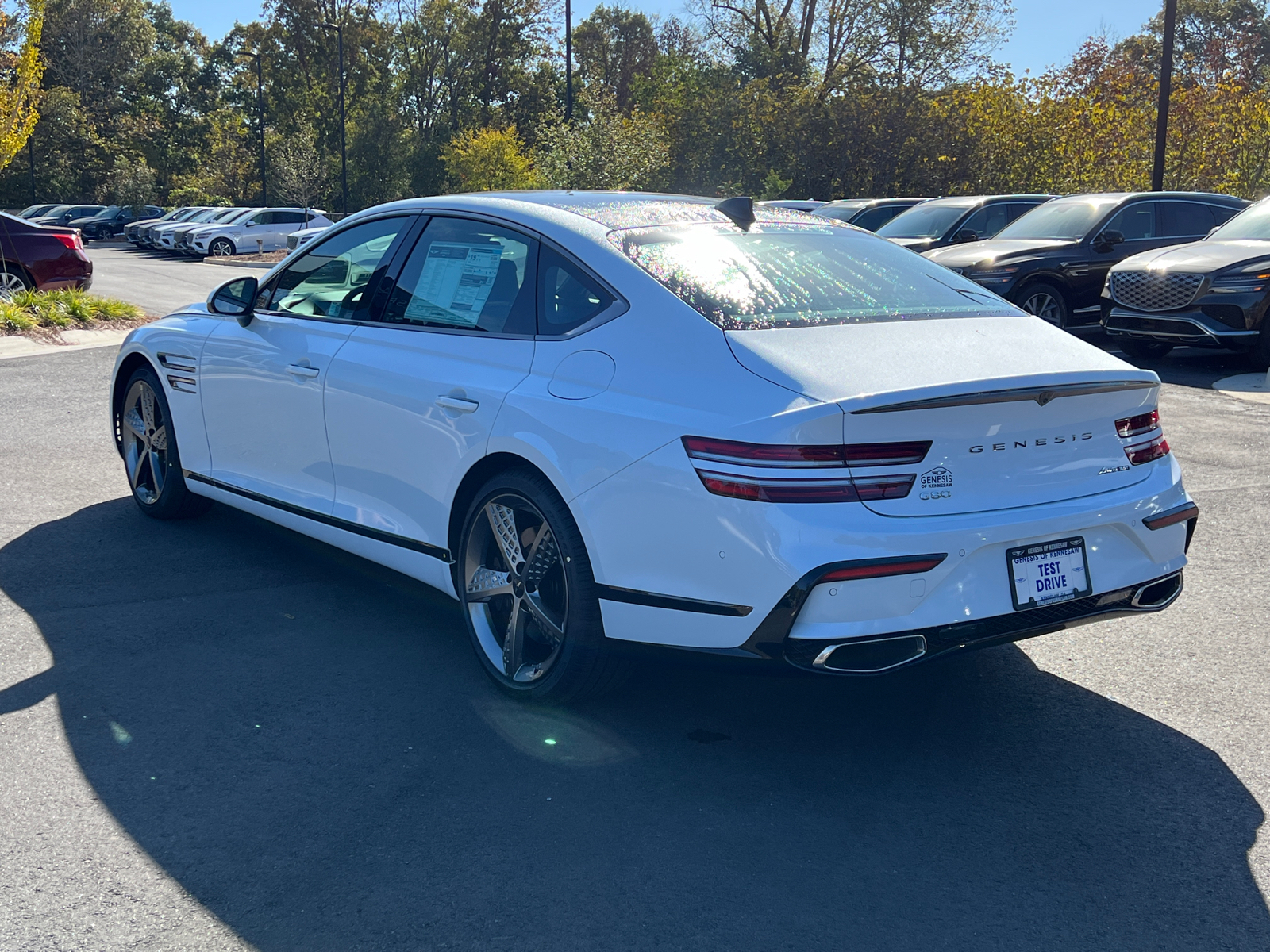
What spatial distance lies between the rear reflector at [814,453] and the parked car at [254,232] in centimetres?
3615

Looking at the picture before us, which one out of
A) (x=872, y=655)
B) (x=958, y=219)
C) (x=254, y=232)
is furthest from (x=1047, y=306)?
(x=254, y=232)

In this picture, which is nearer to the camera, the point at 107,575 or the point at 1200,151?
the point at 107,575

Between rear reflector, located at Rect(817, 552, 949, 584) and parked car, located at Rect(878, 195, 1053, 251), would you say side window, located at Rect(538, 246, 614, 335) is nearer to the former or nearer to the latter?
rear reflector, located at Rect(817, 552, 949, 584)

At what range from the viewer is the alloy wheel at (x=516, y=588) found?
13.1 feet

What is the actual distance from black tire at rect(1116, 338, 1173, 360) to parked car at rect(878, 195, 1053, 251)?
3.40 metres

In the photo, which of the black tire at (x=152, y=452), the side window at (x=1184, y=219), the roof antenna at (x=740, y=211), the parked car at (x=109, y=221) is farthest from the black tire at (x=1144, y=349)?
the parked car at (x=109, y=221)

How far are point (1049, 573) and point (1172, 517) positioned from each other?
56 centimetres

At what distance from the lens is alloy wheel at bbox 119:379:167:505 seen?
247 inches

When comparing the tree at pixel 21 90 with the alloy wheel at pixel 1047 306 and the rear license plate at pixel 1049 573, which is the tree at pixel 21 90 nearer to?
the alloy wheel at pixel 1047 306

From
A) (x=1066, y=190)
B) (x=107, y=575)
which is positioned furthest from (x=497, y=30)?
(x=107, y=575)

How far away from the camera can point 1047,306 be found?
1402 cm

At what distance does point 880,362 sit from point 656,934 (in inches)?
64.2

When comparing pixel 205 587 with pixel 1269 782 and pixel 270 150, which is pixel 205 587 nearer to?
pixel 1269 782

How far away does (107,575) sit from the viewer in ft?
18.1
